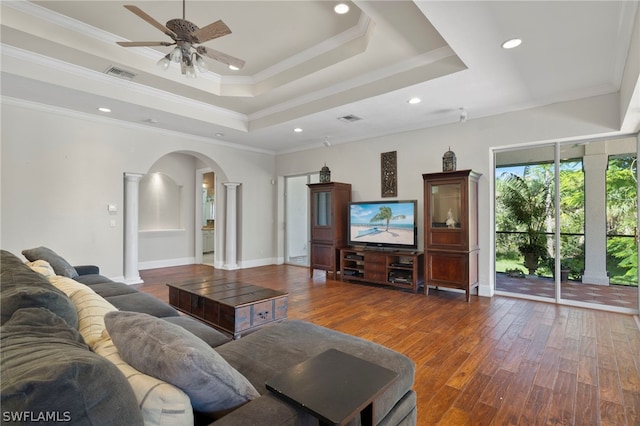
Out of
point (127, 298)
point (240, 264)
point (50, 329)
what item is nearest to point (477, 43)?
point (50, 329)

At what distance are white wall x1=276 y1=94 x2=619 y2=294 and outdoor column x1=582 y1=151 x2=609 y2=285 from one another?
0.43 m

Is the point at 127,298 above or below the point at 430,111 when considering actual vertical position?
below

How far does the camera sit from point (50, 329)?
100 cm

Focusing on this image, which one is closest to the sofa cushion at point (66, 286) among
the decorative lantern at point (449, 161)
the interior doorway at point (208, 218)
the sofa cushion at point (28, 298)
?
the sofa cushion at point (28, 298)

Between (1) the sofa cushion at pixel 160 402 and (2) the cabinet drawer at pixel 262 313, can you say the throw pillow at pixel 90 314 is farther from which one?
(2) the cabinet drawer at pixel 262 313

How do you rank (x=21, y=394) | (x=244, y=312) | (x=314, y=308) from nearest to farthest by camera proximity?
1. (x=21, y=394)
2. (x=244, y=312)
3. (x=314, y=308)

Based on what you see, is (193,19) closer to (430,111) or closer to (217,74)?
(217,74)

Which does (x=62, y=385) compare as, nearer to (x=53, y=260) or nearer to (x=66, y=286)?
(x=66, y=286)

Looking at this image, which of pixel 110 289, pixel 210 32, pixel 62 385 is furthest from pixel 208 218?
pixel 62 385

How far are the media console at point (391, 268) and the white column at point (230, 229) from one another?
2.74m

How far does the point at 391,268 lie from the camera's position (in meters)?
5.08

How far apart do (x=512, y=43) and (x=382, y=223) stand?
317 centimetres

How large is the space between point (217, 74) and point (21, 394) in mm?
4635

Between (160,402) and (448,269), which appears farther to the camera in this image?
(448,269)
